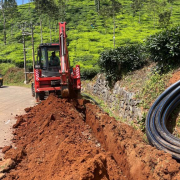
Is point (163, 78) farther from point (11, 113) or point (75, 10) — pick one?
point (75, 10)

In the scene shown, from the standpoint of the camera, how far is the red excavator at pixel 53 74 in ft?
27.0

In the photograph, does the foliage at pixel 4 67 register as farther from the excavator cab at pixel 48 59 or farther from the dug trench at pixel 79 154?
the dug trench at pixel 79 154

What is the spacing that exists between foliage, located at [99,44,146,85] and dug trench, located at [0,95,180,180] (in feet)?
19.8

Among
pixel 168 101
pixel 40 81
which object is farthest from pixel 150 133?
pixel 40 81

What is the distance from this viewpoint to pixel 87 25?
53.2m

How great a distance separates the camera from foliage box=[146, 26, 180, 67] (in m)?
8.38

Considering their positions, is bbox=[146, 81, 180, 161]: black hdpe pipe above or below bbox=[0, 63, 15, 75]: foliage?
above

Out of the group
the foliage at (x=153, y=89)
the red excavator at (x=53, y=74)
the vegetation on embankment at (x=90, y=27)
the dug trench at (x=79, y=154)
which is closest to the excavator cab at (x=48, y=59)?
the red excavator at (x=53, y=74)

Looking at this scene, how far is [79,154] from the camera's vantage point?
14.1 feet

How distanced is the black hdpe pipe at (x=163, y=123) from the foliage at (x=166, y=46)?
2.33 m

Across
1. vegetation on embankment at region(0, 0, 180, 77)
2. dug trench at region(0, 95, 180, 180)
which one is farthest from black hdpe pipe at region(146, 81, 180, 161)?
vegetation on embankment at region(0, 0, 180, 77)

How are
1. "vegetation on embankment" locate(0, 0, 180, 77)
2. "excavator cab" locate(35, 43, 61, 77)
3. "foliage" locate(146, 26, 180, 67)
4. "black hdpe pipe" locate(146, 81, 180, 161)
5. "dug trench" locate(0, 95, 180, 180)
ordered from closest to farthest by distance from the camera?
"dug trench" locate(0, 95, 180, 180)
"black hdpe pipe" locate(146, 81, 180, 161)
"foliage" locate(146, 26, 180, 67)
"excavator cab" locate(35, 43, 61, 77)
"vegetation on embankment" locate(0, 0, 180, 77)

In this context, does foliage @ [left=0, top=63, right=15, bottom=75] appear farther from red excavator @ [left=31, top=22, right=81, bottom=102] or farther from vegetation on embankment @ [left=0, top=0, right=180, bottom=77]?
red excavator @ [left=31, top=22, right=81, bottom=102]

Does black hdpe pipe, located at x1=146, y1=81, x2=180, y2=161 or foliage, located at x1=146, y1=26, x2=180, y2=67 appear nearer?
black hdpe pipe, located at x1=146, y1=81, x2=180, y2=161
